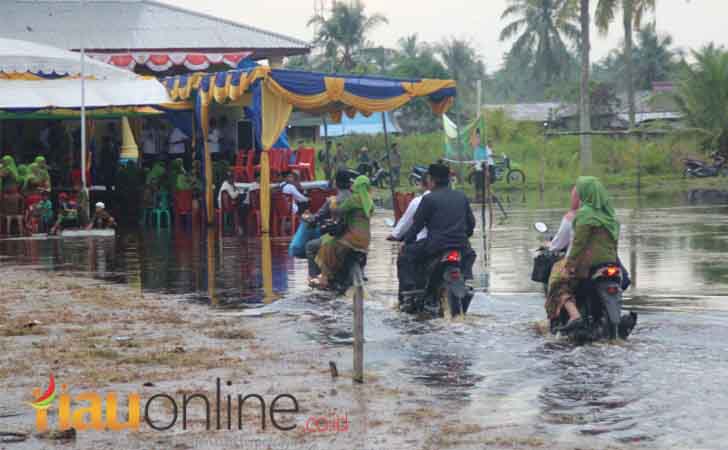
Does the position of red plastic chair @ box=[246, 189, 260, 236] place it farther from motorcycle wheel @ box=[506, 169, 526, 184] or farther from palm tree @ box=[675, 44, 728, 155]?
palm tree @ box=[675, 44, 728, 155]

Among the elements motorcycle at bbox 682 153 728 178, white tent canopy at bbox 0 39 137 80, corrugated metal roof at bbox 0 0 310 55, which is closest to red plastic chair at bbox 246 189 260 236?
white tent canopy at bbox 0 39 137 80

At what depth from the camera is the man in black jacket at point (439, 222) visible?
1182 centimetres

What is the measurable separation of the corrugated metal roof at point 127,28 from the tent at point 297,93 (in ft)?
35.1

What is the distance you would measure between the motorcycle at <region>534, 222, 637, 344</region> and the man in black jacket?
5.00 ft

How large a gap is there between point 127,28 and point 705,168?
2002 cm

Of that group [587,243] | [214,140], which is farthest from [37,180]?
[587,243]

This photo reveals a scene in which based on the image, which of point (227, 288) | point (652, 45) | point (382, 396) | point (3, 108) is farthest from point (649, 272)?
point (652, 45)

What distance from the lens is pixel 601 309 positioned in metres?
10.5

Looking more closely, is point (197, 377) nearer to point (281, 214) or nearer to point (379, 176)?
point (281, 214)

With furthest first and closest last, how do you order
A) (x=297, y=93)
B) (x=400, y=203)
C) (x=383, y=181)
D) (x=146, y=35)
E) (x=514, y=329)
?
(x=383, y=181) < (x=146, y=35) < (x=400, y=203) < (x=297, y=93) < (x=514, y=329)

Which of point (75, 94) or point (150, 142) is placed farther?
point (150, 142)

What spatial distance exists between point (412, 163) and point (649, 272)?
106 ft

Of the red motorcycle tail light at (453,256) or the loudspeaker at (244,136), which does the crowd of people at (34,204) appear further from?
the red motorcycle tail light at (453,256)

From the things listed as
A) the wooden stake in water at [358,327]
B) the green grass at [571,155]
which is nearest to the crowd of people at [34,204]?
the wooden stake in water at [358,327]
